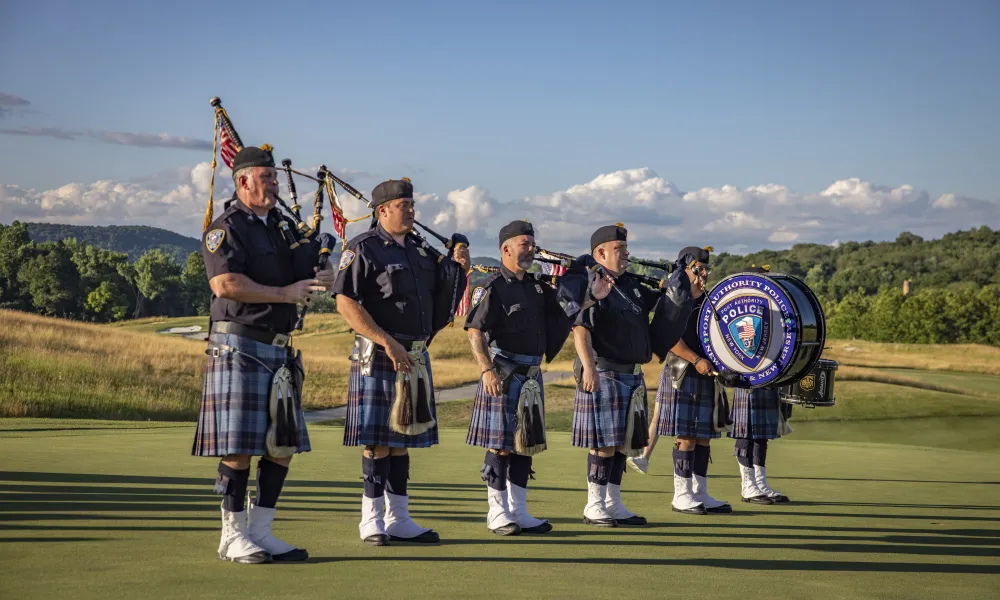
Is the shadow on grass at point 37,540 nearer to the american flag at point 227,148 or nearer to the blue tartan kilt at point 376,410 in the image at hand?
the blue tartan kilt at point 376,410

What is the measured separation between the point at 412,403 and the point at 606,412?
152cm

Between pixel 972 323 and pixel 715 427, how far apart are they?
56.7 m

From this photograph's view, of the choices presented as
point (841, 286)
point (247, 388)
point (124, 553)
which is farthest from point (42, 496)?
point (841, 286)

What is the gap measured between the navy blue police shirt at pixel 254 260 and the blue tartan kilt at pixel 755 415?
4.26m

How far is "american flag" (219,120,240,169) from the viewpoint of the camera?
550 cm

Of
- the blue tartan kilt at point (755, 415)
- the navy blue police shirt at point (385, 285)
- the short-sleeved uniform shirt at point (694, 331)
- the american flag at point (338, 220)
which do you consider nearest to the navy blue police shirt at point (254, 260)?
Answer: the navy blue police shirt at point (385, 285)

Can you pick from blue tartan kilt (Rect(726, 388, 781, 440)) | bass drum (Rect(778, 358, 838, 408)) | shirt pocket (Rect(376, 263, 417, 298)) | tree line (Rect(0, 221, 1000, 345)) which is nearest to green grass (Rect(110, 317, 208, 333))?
tree line (Rect(0, 221, 1000, 345))

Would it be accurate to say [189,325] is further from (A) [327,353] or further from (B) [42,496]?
(B) [42,496]

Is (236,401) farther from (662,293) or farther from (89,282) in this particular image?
(89,282)

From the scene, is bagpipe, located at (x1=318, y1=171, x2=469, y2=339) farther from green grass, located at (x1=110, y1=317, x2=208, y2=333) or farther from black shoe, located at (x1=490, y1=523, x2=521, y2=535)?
green grass, located at (x1=110, y1=317, x2=208, y2=333)

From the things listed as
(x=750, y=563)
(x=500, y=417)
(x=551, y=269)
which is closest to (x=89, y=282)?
(x=551, y=269)

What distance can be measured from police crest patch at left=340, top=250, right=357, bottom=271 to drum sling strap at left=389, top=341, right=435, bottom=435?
60 centimetres

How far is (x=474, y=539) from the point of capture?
213 inches

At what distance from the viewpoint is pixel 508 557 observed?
15.8ft
